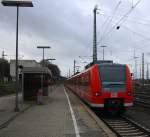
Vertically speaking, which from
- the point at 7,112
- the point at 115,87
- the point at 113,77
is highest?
the point at 113,77

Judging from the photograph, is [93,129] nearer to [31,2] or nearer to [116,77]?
[116,77]

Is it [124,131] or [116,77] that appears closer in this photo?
[124,131]

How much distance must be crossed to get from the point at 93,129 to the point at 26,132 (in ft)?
7.73

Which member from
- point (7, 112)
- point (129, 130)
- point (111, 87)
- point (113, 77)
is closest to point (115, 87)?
point (111, 87)

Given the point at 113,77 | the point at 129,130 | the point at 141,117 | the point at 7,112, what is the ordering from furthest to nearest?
the point at 141,117 < the point at 7,112 < the point at 113,77 < the point at 129,130

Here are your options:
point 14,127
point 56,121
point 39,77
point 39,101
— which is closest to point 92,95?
point 56,121

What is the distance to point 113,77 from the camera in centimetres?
2238

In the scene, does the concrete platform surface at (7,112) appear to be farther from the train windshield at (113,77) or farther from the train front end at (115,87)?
the train windshield at (113,77)

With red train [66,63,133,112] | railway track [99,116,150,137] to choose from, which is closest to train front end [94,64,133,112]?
red train [66,63,133,112]

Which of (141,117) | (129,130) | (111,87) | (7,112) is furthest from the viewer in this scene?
(141,117)

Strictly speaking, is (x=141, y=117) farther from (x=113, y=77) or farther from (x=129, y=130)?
(x=129, y=130)

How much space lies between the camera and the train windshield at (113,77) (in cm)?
2192

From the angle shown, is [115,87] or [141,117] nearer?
[115,87]

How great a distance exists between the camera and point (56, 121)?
59.2 feet
